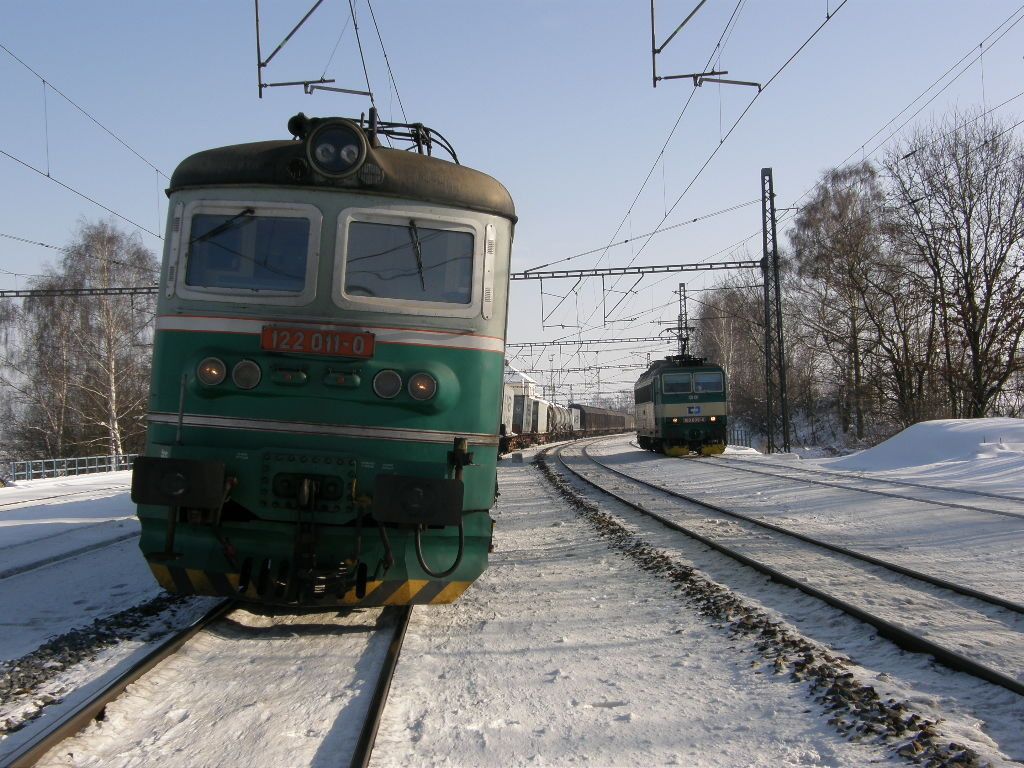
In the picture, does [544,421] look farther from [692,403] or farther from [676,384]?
[692,403]

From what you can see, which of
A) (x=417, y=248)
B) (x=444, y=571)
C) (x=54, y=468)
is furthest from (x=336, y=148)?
(x=54, y=468)

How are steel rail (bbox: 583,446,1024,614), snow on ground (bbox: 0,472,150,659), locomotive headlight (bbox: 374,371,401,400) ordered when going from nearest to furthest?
locomotive headlight (bbox: 374,371,401,400), snow on ground (bbox: 0,472,150,659), steel rail (bbox: 583,446,1024,614)

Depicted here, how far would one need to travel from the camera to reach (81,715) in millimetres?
3395

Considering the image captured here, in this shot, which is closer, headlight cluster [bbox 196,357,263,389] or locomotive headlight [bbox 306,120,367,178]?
headlight cluster [bbox 196,357,263,389]

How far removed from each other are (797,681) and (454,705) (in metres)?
1.84

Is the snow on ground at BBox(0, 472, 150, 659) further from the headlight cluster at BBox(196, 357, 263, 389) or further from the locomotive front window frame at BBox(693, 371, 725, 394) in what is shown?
the locomotive front window frame at BBox(693, 371, 725, 394)

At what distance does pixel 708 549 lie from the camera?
8570mm

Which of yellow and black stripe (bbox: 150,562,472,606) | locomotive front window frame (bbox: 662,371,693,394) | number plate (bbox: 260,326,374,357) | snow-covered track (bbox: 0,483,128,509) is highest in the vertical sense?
locomotive front window frame (bbox: 662,371,693,394)

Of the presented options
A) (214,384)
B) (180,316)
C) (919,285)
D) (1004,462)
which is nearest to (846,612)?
(214,384)

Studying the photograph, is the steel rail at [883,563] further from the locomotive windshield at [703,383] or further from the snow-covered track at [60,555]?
the locomotive windshield at [703,383]

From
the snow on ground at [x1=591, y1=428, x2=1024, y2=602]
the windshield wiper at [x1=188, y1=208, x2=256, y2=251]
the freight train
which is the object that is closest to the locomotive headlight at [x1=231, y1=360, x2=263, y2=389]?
the windshield wiper at [x1=188, y1=208, x2=256, y2=251]

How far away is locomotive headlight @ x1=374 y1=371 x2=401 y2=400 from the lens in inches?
185

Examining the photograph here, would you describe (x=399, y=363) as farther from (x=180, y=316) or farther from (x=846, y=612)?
(x=846, y=612)

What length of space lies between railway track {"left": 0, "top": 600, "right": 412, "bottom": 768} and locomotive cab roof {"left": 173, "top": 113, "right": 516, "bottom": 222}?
2.80 m
